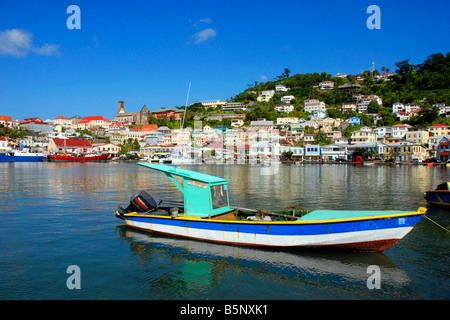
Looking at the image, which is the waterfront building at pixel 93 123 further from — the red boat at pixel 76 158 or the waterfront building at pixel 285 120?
the waterfront building at pixel 285 120

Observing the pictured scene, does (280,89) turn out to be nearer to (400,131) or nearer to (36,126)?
(400,131)

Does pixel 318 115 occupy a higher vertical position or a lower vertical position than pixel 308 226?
higher

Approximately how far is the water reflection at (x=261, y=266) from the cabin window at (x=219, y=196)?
5.54ft

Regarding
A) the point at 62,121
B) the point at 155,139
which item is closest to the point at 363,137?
the point at 155,139

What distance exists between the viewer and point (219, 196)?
13031 millimetres

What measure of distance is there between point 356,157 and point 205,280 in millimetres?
84185

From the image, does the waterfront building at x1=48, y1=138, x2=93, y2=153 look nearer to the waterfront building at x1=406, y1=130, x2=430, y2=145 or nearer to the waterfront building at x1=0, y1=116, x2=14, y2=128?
the waterfront building at x1=0, y1=116, x2=14, y2=128

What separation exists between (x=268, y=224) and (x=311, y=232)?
150 centimetres

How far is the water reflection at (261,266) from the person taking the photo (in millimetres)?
9039

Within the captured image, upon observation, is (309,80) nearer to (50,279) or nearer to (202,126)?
(202,126)

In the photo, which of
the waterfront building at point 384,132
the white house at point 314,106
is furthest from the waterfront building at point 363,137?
the white house at point 314,106

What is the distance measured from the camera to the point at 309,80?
599 ft

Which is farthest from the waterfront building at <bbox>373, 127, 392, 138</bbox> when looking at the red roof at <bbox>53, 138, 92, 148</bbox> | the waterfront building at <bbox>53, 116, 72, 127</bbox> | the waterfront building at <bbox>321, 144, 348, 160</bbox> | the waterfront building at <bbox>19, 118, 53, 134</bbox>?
the waterfront building at <bbox>53, 116, 72, 127</bbox>
